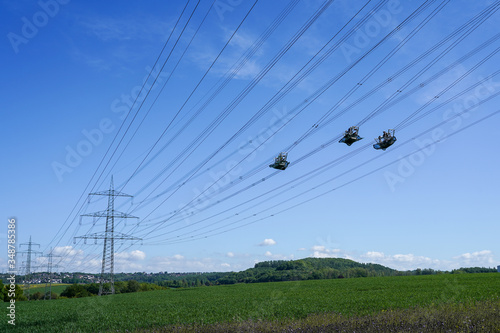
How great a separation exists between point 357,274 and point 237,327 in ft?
352

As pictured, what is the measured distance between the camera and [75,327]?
2477 centimetres

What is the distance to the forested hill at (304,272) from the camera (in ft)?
384

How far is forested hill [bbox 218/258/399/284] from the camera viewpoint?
116938mm

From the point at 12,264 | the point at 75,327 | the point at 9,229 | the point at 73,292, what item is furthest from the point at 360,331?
the point at 73,292

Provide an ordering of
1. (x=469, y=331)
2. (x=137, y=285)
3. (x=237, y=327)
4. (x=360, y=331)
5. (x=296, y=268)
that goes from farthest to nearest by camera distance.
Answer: (x=296, y=268) < (x=137, y=285) < (x=237, y=327) < (x=360, y=331) < (x=469, y=331)

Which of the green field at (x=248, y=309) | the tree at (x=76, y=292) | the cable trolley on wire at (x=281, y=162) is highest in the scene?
the cable trolley on wire at (x=281, y=162)

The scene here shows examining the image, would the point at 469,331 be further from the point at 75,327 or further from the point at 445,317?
the point at 75,327

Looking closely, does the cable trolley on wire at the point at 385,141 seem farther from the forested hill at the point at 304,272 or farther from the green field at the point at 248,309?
the forested hill at the point at 304,272

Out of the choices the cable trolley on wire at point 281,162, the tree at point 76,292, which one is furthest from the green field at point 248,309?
the tree at point 76,292

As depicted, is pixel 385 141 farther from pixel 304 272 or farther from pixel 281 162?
pixel 304 272

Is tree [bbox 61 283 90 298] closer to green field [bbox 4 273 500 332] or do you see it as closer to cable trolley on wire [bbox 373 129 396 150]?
green field [bbox 4 273 500 332]

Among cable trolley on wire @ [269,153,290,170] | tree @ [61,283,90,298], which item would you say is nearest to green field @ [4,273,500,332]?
cable trolley on wire @ [269,153,290,170]

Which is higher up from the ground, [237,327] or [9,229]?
[9,229]

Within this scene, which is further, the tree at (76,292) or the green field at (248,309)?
the tree at (76,292)
